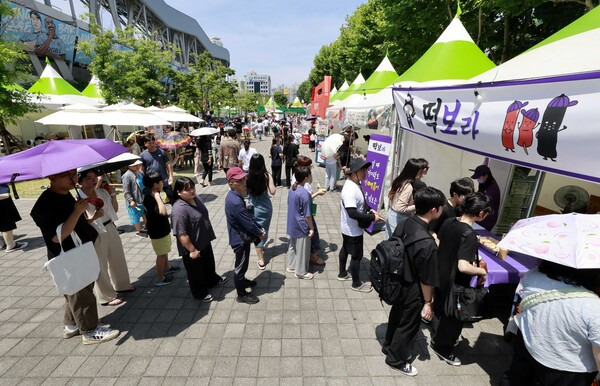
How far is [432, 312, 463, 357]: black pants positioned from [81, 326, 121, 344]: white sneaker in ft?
12.8

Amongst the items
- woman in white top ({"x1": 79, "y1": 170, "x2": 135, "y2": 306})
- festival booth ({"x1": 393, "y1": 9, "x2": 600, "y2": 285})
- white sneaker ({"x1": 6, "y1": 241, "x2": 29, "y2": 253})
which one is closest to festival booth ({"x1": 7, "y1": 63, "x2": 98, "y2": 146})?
white sneaker ({"x1": 6, "y1": 241, "x2": 29, "y2": 253})

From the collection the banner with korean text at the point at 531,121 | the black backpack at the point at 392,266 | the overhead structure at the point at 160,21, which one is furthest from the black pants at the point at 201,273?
the overhead structure at the point at 160,21

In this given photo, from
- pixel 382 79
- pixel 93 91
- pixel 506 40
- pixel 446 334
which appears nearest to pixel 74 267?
A: pixel 446 334

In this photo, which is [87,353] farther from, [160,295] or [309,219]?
[309,219]

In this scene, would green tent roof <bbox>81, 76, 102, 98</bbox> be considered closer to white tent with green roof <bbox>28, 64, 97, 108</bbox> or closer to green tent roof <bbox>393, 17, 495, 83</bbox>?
white tent with green roof <bbox>28, 64, 97, 108</bbox>

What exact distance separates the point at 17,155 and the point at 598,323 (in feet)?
15.2

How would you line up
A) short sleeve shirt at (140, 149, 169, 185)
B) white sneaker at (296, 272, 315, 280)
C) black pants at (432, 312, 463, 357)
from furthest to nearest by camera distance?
short sleeve shirt at (140, 149, 169, 185) → white sneaker at (296, 272, 315, 280) → black pants at (432, 312, 463, 357)

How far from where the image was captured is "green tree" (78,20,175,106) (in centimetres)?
1493

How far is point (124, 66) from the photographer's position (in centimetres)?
1557

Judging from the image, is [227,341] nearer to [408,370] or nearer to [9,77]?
[408,370]

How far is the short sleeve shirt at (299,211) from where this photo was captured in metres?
4.27

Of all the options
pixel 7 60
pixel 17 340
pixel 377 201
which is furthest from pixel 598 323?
pixel 7 60

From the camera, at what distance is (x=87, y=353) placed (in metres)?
3.25

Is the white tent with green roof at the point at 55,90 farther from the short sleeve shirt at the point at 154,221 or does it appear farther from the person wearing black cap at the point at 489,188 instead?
the person wearing black cap at the point at 489,188
